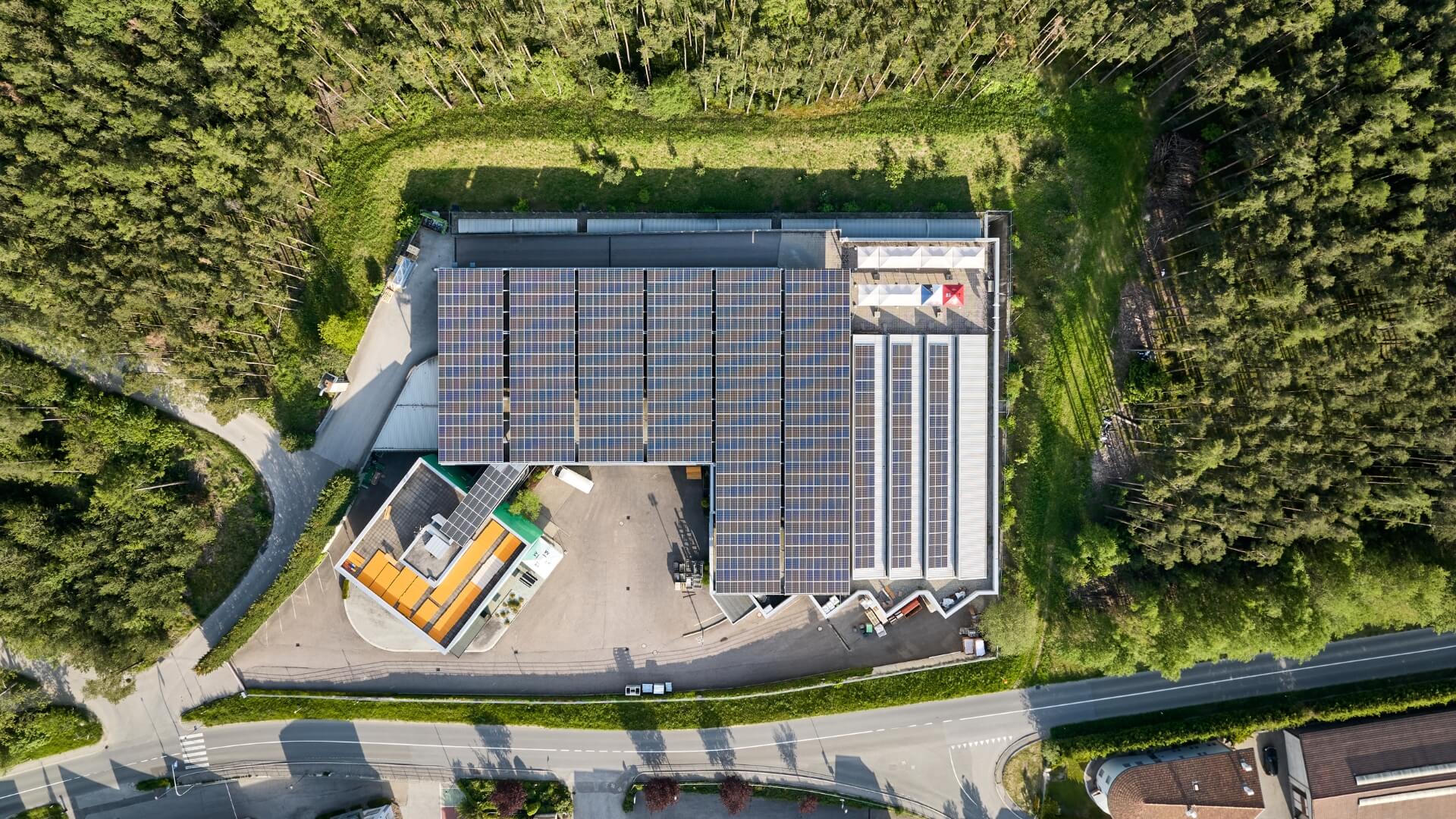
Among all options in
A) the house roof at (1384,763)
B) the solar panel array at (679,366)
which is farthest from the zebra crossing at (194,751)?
the house roof at (1384,763)

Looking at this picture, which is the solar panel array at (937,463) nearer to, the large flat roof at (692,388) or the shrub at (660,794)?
the large flat roof at (692,388)

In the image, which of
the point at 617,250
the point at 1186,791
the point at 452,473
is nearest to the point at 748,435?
the point at 617,250

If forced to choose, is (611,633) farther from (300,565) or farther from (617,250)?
(617,250)

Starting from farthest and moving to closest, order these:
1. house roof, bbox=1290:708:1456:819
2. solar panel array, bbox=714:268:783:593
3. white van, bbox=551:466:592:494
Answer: white van, bbox=551:466:592:494, house roof, bbox=1290:708:1456:819, solar panel array, bbox=714:268:783:593

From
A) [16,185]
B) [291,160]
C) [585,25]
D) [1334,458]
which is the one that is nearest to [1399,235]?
[1334,458]

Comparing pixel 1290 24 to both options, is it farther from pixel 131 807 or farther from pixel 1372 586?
pixel 131 807

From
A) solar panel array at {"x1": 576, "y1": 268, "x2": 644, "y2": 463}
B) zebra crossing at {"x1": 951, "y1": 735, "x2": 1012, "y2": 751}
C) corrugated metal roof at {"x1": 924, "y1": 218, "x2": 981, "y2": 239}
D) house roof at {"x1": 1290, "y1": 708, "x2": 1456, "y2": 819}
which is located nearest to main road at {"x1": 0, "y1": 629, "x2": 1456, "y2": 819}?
zebra crossing at {"x1": 951, "y1": 735, "x2": 1012, "y2": 751}

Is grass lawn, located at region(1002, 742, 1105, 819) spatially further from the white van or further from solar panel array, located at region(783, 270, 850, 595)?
the white van

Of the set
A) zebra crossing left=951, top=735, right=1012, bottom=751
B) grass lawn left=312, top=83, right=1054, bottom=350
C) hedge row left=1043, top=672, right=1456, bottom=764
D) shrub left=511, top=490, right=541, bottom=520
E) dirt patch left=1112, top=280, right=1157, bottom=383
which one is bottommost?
zebra crossing left=951, top=735, right=1012, bottom=751
